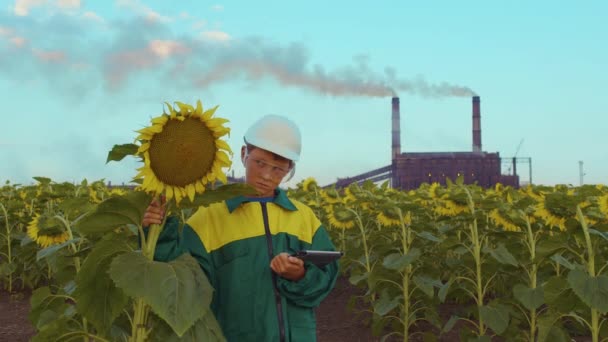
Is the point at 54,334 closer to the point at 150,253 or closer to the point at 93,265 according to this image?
the point at 93,265

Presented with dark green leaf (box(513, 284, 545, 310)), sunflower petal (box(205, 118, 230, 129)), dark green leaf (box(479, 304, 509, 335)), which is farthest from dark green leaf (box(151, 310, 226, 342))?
dark green leaf (box(479, 304, 509, 335))

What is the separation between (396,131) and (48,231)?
174ft

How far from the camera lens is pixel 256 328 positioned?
8.91 feet

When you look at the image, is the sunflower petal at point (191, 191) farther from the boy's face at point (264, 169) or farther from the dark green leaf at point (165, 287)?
the boy's face at point (264, 169)

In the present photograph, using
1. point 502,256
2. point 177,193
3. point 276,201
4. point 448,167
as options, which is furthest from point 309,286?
point 448,167

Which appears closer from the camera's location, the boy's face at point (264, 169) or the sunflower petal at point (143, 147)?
the sunflower petal at point (143, 147)

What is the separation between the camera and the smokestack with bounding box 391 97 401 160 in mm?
Answer: 56531

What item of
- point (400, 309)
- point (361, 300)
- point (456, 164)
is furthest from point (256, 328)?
point (456, 164)

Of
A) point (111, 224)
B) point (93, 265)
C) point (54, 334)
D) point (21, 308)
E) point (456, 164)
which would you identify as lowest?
point (21, 308)

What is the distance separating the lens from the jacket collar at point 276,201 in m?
2.79

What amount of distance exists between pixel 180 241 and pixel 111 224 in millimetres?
369

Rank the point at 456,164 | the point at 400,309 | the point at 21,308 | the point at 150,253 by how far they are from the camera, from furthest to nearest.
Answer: the point at 456,164
the point at 21,308
the point at 400,309
the point at 150,253

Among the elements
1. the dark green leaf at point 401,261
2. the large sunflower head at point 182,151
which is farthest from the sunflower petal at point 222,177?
the dark green leaf at point 401,261

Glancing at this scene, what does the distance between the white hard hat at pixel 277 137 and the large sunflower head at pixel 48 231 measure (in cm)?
290
